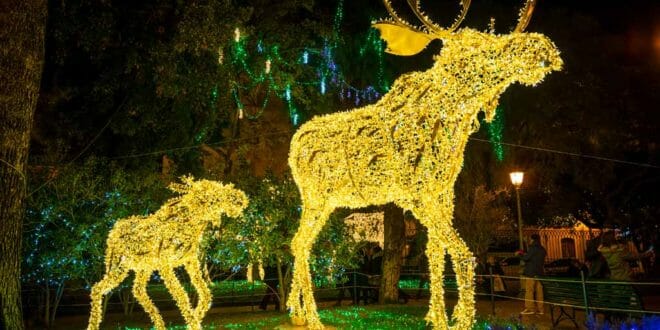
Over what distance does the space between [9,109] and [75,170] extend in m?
3.11

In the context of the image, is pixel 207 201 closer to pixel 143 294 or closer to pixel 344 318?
pixel 143 294

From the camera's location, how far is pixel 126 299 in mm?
12375

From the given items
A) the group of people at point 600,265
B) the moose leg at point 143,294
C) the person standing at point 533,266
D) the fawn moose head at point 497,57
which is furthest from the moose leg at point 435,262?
the person standing at point 533,266

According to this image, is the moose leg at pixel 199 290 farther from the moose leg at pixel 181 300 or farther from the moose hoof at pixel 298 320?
the moose hoof at pixel 298 320

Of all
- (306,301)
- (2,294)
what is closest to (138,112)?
(2,294)

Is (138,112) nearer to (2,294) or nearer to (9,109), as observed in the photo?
(9,109)

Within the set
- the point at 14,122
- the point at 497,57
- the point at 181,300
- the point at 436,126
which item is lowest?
the point at 181,300

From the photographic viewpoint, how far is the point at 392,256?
12.8 metres

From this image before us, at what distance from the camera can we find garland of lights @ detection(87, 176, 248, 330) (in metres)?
7.25

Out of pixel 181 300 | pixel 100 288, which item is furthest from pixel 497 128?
pixel 100 288

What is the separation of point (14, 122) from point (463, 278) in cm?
619

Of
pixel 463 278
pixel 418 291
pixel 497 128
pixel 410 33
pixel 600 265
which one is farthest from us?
pixel 418 291

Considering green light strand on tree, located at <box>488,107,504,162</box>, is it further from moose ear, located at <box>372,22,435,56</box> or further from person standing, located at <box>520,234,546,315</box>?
moose ear, located at <box>372,22,435,56</box>

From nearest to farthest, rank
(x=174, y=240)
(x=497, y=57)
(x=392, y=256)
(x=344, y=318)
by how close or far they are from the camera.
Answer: (x=497, y=57)
(x=174, y=240)
(x=344, y=318)
(x=392, y=256)
